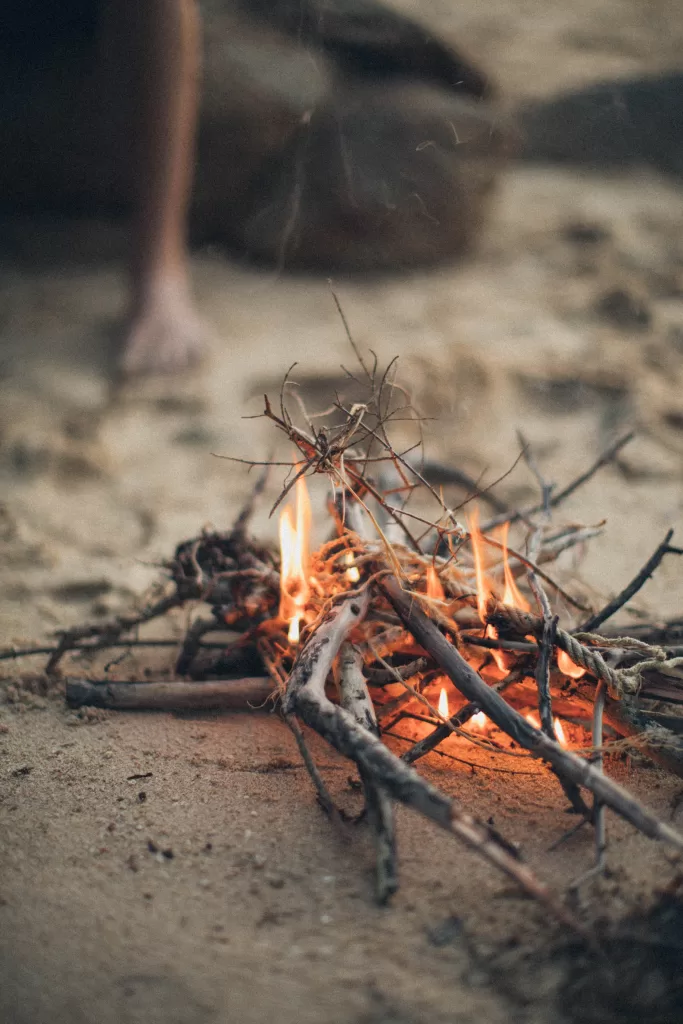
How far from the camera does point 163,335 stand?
342 cm

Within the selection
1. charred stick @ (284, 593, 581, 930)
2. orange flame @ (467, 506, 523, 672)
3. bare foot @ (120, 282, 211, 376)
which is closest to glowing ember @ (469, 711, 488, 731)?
orange flame @ (467, 506, 523, 672)

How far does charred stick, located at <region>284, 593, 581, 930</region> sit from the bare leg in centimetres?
214

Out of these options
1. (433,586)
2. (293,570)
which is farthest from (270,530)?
(433,586)

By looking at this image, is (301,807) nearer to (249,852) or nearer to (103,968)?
(249,852)

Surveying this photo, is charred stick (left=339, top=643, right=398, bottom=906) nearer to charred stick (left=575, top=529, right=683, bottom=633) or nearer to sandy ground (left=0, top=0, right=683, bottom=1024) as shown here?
sandy ground (left=0, top=0, right=683, bottom=1024)

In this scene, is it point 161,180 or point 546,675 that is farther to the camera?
point 161,180

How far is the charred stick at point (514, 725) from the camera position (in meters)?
1.16

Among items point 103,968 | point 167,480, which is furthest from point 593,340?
point 103,968

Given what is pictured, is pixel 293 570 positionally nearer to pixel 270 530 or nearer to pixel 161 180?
pixel 270 530

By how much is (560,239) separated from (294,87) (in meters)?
1.57

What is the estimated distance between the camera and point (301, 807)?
1446mm

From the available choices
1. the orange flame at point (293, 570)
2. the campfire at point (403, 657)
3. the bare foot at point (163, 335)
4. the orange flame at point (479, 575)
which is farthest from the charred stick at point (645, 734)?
the bare foot at point (163, 335)

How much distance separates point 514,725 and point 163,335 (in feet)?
8.51

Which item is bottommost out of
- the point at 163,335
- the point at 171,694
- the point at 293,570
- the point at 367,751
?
the point at 171,694
